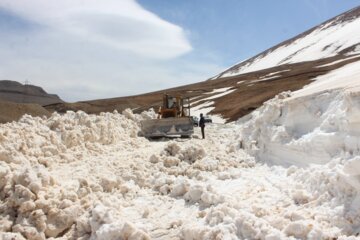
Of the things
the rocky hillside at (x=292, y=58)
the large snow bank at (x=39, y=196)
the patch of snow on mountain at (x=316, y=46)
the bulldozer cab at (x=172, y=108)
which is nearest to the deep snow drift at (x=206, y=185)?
the large snow bank at (x=39, y=196)

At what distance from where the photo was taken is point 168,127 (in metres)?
20.6

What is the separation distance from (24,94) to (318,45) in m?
62.5

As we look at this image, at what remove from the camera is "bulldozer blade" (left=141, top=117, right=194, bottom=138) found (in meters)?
20.2

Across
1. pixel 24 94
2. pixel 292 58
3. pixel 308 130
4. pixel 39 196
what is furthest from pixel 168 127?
pixel 292 58

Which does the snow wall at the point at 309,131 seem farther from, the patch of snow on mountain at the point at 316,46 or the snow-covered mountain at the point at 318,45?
the patch of snow on mountain at the point at 316,46

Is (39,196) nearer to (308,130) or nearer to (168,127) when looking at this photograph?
(308,130)

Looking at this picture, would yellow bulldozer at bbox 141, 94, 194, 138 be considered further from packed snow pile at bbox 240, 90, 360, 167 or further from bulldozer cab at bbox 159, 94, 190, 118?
packed snow pile at bbox 240, 90, 360, 167

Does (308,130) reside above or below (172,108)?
below

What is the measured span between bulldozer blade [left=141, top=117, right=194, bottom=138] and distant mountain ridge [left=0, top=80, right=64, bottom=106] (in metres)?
70.5

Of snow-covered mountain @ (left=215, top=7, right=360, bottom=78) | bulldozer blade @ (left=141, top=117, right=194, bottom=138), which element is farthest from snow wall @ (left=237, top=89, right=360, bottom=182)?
snow-covered mountain @ (left=215, top=7, right=360, bottom=78)

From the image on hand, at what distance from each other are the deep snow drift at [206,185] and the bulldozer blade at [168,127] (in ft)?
22.6

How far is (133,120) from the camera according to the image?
2291cm

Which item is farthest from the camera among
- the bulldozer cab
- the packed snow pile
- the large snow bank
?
the bulldozer cab

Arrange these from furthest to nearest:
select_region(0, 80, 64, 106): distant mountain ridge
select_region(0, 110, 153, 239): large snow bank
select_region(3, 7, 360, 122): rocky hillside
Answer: select_region(0, 80, 64, 106): distant mountain ridge → select_region(3, 7, 360, 122): rocky hillside → select_region(0, 110, 153, 239): large snow bank
